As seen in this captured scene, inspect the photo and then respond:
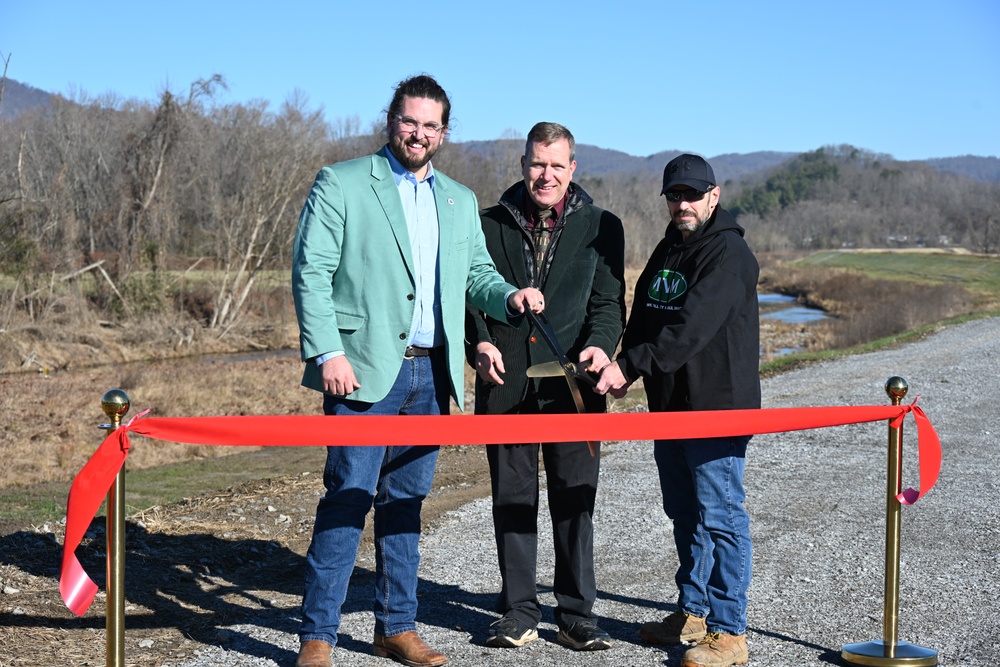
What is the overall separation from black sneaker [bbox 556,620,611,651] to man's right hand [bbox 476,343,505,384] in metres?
1.14

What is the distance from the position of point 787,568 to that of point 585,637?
Answer: 190 centimetres

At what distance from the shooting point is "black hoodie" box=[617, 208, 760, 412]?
14.0 ft

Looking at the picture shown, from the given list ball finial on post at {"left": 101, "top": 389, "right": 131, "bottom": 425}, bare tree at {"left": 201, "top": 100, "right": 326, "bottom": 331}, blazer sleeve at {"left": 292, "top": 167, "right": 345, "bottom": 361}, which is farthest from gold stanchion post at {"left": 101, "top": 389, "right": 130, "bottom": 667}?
bare tree at {"left": 201, "top": 100, "right": 326, "bottom": 331}

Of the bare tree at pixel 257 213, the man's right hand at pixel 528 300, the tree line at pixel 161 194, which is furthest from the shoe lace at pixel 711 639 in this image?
the bare tree at pixel 257 213

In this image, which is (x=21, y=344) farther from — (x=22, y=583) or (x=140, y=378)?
(x=22, y=583)

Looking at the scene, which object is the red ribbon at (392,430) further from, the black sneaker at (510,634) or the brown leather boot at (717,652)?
the black sneaker at (510,634)

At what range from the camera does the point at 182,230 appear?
35.2 m

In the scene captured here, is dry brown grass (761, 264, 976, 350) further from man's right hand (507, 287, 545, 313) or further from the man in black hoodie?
man's right hand (507, 287, 545, 313)

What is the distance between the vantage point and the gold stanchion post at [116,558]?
3523 millimetres

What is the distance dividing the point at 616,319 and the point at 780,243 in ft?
452

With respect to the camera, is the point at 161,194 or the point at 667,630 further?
the point at 161,194

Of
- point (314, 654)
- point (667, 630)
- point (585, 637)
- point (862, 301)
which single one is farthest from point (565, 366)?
point (862, 301)

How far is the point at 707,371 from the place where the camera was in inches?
173

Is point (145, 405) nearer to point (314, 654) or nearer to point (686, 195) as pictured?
point (314, 654)
